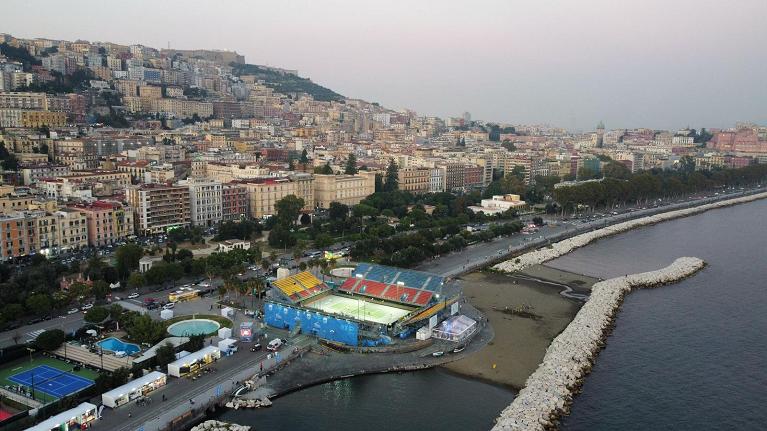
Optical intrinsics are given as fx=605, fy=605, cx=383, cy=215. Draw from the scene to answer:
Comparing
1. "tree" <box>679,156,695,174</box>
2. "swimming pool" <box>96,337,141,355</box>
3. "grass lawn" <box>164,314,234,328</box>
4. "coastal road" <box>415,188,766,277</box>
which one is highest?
"tree" <box>679,156,695,174</box>

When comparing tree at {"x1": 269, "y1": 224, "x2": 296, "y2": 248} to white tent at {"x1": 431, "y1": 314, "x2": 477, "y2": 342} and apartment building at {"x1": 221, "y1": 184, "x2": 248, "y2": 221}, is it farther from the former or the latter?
white tent at {"x1": 431, "y1": 314, "x2": 477, "y2": 342}

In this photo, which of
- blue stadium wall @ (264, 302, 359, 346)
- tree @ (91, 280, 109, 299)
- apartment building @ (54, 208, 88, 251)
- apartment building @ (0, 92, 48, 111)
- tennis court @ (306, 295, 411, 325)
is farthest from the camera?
apartment building @ (0, 92, 48, 111)

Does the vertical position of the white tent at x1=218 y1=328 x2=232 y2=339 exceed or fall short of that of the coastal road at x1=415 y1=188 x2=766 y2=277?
it falls short

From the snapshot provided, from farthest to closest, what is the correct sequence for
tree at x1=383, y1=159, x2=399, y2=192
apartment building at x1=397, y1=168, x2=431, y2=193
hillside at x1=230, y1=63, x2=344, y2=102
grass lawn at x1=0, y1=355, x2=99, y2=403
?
hillside at x1=230, y1=63, x2=344, y2=102
apartment building at x1=397, y1=168, x2=431, y2=193
tree at x1=383, y1=159, x2=399, y2=192
grass lawn at x1=0, y1=355, x2=99, y2=403

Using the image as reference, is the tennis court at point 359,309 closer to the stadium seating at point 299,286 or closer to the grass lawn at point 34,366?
the stadium seating at point 299,286

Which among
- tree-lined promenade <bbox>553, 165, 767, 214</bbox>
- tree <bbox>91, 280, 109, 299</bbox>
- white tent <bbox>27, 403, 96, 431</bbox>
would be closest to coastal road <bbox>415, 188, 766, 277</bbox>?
tree-lined promenade <bbox>553, 165, 767, 214</bbox>

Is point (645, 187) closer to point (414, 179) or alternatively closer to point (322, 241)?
point (414, 179)
